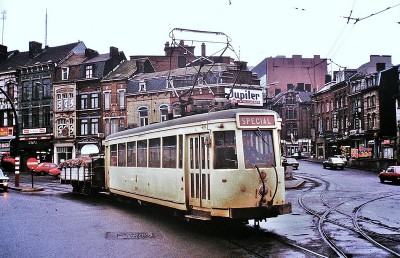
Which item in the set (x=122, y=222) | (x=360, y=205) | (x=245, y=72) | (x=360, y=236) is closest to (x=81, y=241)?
(x=122, y=222)

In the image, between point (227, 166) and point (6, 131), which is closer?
point (227, 166)

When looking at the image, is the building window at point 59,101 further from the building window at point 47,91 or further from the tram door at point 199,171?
the tram door at point 199,171

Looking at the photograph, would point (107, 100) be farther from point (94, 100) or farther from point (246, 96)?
point (246, 96)

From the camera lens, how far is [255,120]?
38.4 feet

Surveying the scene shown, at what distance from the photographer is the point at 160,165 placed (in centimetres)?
1417

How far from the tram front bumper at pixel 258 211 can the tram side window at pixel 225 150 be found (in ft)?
3.43

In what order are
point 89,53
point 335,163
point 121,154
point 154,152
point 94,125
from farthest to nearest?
point 89,53
point 94,125
point 335,163
point 121,154
point 154,152

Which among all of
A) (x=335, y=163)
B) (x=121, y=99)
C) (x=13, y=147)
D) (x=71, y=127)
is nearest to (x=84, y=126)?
(x=71, y=127)

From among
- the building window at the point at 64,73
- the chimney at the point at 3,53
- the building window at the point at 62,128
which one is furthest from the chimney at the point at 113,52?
the chimney at the point at 3,53

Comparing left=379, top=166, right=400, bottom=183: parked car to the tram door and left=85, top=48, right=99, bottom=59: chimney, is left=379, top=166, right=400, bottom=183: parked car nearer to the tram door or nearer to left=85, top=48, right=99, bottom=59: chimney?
the tram door

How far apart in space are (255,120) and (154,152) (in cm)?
425

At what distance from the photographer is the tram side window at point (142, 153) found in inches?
616

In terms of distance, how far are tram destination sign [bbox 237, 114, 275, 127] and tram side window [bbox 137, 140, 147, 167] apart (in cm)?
493

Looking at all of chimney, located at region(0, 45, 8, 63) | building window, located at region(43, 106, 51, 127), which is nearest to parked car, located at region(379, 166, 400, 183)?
building window, located at region(43, 106, 51, 127)
